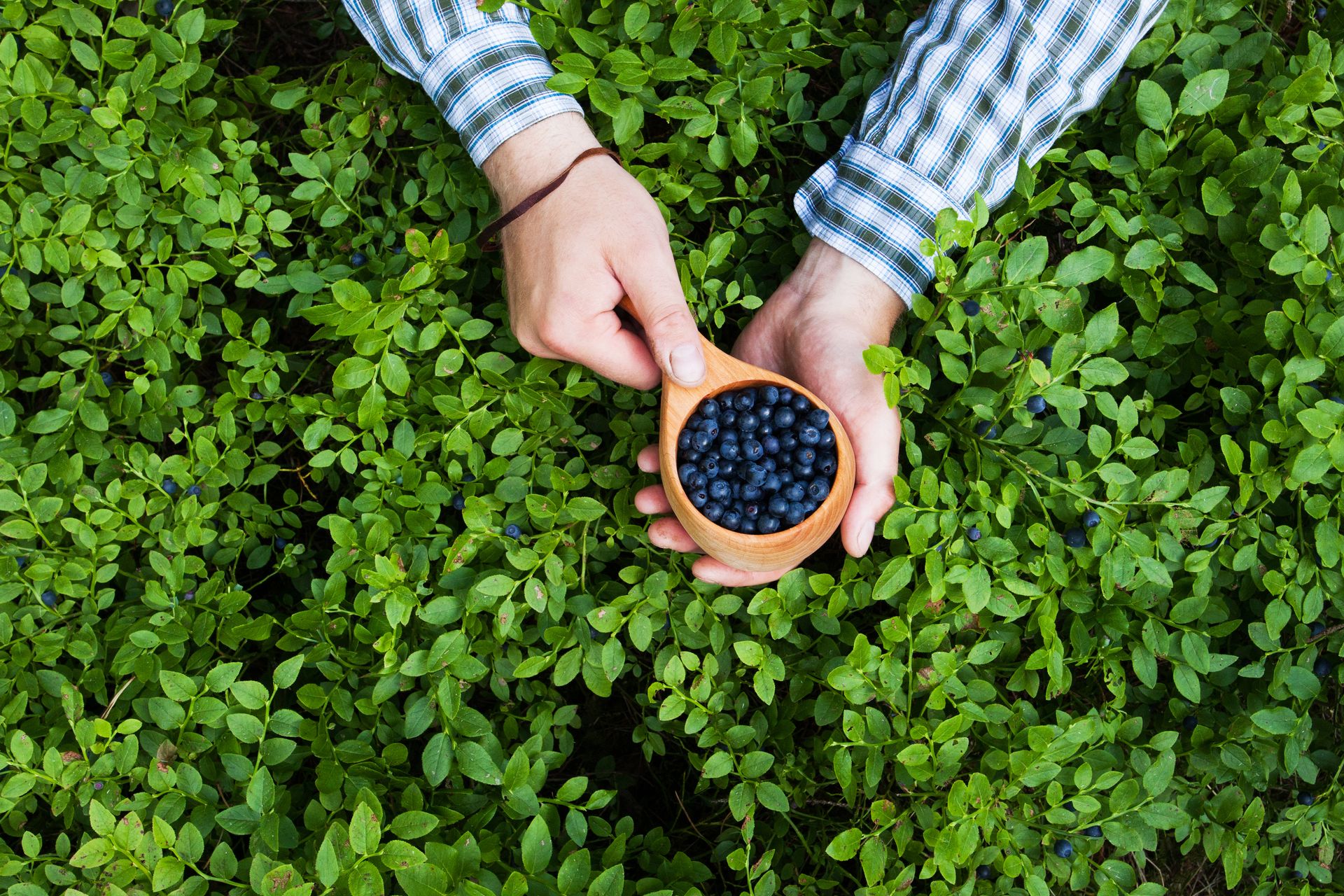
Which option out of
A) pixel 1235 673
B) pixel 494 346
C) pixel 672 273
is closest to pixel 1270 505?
pixel 1235 673

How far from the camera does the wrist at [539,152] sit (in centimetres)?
213

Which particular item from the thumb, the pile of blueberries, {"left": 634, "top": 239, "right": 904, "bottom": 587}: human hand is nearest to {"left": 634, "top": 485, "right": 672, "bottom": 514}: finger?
{"left": 634, "top": 239, "right": 904, "bottom": 587}: human hand

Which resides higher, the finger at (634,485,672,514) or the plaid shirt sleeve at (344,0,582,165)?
the plaid shirt sleeve at (344,0,582,165)

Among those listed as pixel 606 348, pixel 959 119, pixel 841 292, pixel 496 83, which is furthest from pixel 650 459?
pixel 959 119

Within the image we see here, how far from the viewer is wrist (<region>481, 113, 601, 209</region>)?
2.13m

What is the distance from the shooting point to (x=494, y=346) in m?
2.24

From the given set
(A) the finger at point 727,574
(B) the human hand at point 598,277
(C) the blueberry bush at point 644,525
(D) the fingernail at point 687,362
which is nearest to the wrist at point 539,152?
(B) the human hand at point 598,277

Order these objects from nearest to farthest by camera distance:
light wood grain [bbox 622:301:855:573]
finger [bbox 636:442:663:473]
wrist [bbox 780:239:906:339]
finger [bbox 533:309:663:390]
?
light wood grain [bbox 622:301:855:573], finger [bbox 533:309:663:390], finger [bbox 636:442:663:473], wrist [bbox 780:239:906:339]

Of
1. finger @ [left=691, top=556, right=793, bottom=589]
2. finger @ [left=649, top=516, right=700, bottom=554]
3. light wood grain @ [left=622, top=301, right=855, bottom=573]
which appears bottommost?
finger @ [left=691, top=556, right=793, bottom=589]

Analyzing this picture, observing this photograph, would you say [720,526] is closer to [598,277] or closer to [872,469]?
[872,469]

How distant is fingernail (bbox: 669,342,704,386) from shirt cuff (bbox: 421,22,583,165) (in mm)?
729

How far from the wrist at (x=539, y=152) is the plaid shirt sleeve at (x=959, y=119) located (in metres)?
0.64

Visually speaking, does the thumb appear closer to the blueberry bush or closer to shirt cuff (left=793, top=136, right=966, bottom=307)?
the blueberry bush

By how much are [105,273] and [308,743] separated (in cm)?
127
